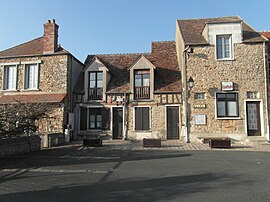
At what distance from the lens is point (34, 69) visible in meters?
18.2

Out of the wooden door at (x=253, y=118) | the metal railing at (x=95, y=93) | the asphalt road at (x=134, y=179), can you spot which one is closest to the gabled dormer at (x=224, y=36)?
the wooden door at (x=253, y=118)

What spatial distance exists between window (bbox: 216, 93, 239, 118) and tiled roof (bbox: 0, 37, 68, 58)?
1159cm

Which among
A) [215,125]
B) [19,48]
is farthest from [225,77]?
[19,48]

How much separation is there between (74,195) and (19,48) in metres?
17.9

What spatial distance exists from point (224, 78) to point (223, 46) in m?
2.24

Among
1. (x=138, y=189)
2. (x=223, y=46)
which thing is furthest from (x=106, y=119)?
(x=138, y=189)

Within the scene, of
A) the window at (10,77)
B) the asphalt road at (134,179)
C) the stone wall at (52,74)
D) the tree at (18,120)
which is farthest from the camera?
the window at (10,77)

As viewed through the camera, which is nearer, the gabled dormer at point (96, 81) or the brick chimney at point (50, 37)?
the brick chimney at point (50, 37)

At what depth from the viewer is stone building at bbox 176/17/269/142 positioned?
50.6 ft

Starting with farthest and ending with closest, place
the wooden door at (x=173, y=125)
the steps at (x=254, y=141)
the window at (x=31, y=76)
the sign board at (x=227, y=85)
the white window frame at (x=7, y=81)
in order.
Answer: the white window frame at (x=7, y=81) → the window at (x=31, y=76) → the wooden door at (x=173, y=125) → the sign board at (x=227, y=85) → the steps at (x=254, y=141)

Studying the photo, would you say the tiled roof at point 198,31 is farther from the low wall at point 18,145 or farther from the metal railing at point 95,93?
the low wall at point 18,145

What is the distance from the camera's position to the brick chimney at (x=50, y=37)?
17.9 metres

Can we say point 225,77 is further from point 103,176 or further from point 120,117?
point 103,176

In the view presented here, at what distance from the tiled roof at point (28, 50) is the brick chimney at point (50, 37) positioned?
0.43 metres
